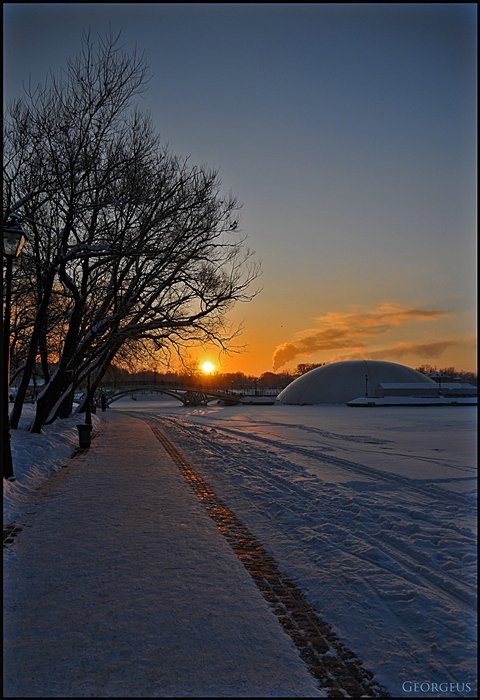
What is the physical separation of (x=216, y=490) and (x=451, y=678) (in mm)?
7303

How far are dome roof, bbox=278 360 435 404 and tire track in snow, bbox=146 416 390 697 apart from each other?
257 ft

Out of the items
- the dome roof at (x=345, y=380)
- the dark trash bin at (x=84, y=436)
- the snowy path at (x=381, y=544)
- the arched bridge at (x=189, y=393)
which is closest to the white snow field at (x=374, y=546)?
the snowy path at (x=381, y=544)

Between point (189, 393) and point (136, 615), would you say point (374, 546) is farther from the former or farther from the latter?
point (189, 393)

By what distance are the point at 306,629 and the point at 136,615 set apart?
1462mm

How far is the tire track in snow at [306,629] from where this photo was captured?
3.72 metres

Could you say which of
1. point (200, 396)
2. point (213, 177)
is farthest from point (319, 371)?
point (213, 177)

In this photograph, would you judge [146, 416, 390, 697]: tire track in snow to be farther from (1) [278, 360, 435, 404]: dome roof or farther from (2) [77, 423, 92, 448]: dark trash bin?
(1) [278, 360, 435, 404]: dome roof

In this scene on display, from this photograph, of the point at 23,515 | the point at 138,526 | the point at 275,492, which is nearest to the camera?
the point at 138,526

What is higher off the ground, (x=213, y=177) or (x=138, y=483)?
(x=213, y=177)

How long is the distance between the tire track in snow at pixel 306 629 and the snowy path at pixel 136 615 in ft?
0.32

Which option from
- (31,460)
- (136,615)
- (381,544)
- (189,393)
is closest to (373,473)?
(381,544)

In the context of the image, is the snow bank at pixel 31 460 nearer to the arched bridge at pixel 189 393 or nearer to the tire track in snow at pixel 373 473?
the tire track in snow at pixel 373 473

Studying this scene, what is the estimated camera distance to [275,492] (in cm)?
1043

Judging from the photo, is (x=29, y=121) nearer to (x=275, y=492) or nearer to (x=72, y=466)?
(x=72, y=466)
